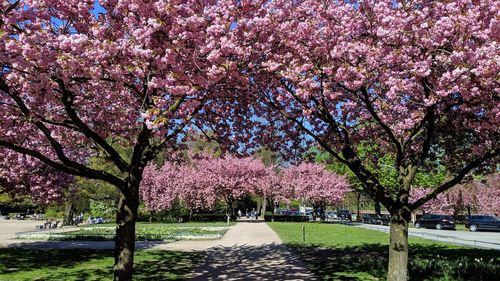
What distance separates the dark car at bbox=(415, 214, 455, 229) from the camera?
36.5 meters

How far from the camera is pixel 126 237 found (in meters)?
8.60

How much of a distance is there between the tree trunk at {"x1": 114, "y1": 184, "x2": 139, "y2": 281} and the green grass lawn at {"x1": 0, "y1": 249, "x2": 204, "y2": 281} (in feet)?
8.65

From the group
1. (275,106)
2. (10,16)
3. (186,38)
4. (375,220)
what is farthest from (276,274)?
(375,220)

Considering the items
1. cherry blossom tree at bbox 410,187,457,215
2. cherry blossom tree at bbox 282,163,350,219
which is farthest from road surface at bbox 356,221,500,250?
cherry blossom tree at bbox 282,163,350,219

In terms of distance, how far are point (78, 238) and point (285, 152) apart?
51.2ft

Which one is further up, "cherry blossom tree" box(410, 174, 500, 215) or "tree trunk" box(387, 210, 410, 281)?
"cherry blossom tree" box(410, 174, 500, 215)

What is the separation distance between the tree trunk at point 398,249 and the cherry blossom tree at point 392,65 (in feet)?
0.07

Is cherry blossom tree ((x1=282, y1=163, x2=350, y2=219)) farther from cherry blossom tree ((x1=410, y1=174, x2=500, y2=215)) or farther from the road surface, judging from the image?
the road surface

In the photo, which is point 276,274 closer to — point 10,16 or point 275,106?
point 275,106

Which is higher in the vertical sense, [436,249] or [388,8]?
[388,8]

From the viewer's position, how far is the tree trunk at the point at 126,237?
8438 millimetres


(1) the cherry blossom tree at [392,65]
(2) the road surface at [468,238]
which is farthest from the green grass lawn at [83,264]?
(2) the road surface at [468,238]

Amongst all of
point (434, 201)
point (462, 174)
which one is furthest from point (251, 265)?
point (434, 201)

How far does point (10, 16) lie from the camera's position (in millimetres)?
6484
